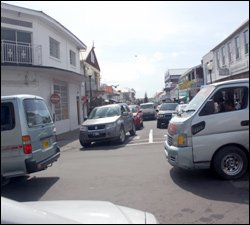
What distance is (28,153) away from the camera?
7.46 metres

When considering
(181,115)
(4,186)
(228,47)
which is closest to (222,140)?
(181,115)

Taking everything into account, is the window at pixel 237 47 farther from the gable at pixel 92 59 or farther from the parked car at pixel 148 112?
the gable at pixel 92 59

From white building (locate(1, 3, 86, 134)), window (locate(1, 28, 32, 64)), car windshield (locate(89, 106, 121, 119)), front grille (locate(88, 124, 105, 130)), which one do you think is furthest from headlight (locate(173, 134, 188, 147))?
window (locate(1, 28, 32, 64))

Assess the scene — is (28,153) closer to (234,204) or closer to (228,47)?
(234,204)

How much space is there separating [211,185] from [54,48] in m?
19.8

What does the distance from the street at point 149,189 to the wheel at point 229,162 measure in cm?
16

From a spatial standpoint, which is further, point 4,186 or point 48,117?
point 48,117

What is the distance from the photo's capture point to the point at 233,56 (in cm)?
2873

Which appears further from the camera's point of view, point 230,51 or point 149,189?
point 230,51

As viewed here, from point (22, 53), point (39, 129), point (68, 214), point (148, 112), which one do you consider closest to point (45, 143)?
point (39, 129)

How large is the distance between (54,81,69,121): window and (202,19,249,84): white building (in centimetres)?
998

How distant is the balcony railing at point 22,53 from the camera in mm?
20188

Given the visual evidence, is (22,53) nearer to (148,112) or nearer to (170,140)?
(170,140)

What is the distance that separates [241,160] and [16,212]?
558 cm
